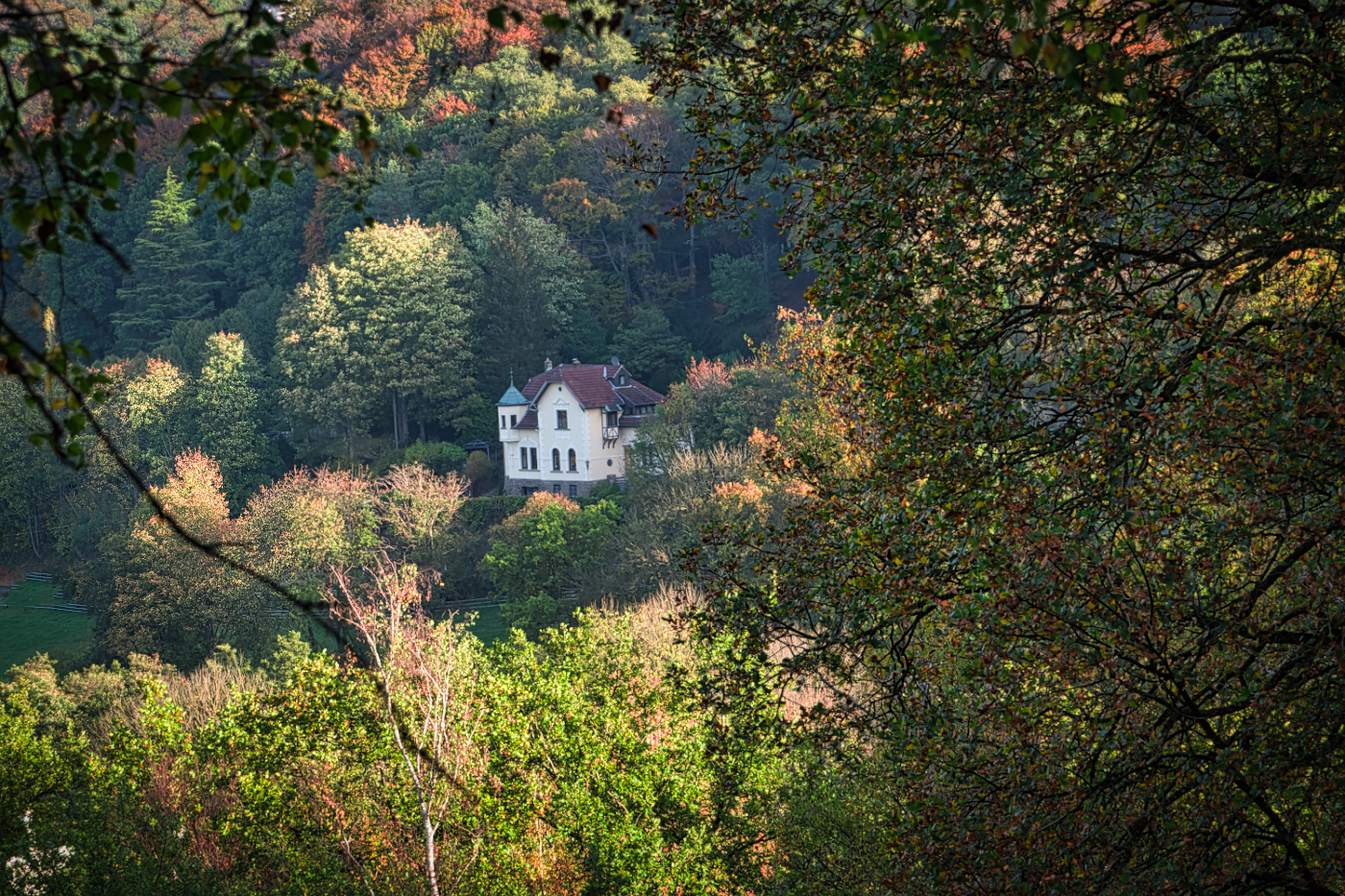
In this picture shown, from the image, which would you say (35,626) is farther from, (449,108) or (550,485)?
(449,108)

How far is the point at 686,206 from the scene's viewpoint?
20.0 ft

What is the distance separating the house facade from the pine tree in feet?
81.5

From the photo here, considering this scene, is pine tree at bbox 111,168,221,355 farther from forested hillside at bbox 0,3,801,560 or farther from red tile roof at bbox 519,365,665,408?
red tile roof at bbox 519,365,665,408

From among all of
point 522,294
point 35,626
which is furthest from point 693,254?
point 35,626

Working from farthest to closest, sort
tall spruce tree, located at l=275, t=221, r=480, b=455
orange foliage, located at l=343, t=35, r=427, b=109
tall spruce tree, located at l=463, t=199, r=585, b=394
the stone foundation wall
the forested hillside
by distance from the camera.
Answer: orange foliage, located at l=343, t=35, r=427, b=109
tall spruce tree, located at l=463, t=199, r=585, b=394
the forested hillside
tall spruce tree, located at l=275, t=221, r=480, b=455
the stone foundation wall

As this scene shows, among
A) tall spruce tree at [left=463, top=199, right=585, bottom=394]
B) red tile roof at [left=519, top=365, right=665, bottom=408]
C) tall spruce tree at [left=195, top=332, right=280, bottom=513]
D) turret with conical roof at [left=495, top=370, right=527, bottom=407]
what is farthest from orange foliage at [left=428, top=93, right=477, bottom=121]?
red tile roof at [left=519, top=365, right=665, bottom=408]

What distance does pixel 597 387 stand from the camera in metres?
44.6

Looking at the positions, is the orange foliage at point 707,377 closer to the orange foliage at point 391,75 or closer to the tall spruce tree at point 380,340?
the tall spruce tree at point 380,340

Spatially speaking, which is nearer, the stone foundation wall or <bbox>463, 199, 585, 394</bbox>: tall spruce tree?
the stone foundation wall

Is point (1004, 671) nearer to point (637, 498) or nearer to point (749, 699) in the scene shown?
point (749, 699)

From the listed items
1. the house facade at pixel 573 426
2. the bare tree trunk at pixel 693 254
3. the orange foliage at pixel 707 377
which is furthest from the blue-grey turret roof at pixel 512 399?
the bare tree trunk at pixel 693 254

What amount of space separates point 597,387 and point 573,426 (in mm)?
2067

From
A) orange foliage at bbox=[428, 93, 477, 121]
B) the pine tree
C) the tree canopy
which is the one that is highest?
orange foliage at bbox=[428, 93, 477, 121]

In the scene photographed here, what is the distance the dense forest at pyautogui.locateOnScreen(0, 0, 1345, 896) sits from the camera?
3.68 metres
